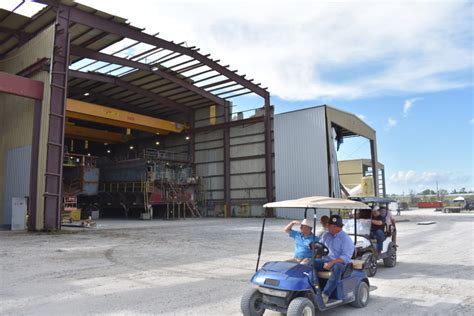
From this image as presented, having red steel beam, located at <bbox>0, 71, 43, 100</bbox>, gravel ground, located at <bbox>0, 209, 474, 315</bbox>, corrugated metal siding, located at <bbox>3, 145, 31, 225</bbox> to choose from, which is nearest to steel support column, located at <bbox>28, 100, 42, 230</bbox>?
red steel beam, located at <bbox>0, 71, 43, 100</bbox>

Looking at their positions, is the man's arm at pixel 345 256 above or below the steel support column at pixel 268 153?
below

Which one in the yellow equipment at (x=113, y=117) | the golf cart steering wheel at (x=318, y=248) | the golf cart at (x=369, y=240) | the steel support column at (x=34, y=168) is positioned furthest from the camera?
the yellow equipment at (x=113, y=117)

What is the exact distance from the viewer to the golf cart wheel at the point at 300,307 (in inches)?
186

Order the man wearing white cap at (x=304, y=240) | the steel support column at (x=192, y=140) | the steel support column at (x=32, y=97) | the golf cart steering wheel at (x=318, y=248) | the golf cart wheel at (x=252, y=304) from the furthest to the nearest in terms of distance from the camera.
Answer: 1. the steel support column at (x=192, y=140)
2. the steel support column at (x=32, y=97)
3. the man wearing white cap at (x=304, y=240)
4. the golf cart steering wheel at (x=318, y=248)
5. the golf cart wheel at (x=252, y=304)

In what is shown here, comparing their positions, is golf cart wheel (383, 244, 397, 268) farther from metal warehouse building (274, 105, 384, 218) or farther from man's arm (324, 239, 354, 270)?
metal warehouse building (274, 105, 384, 218)

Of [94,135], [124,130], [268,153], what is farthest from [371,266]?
[124,130]

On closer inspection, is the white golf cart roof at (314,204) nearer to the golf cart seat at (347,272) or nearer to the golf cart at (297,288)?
the golf cart at (297,288)

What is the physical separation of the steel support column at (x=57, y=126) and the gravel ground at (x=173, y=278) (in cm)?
436

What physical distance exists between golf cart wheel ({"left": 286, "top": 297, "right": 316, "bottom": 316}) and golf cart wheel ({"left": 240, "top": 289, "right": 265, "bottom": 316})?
56cm

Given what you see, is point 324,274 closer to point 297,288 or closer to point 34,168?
point 297,288

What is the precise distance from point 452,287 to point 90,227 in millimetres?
18798

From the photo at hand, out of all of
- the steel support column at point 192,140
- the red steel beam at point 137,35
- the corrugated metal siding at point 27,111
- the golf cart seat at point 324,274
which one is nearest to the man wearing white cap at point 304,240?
the golf cart seat at point 324,274

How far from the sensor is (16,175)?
21.0 metres

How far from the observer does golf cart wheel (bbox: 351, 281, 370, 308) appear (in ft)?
19.2
